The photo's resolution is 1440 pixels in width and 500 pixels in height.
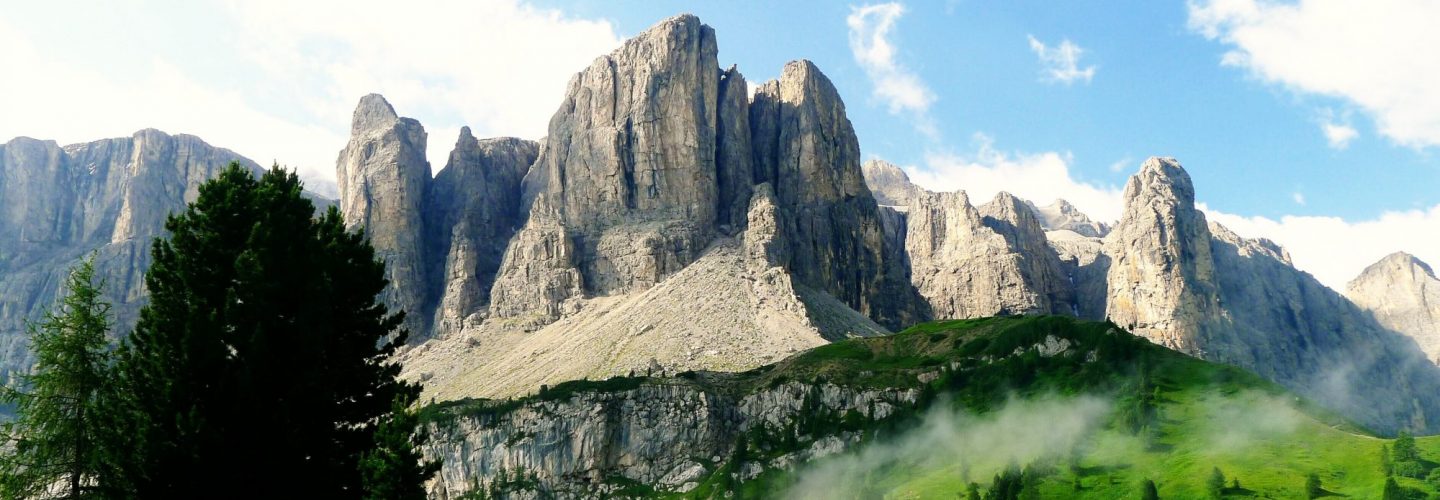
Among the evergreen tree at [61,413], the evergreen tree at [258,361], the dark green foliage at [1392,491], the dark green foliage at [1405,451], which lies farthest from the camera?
the dark green foliage at [1405,451]

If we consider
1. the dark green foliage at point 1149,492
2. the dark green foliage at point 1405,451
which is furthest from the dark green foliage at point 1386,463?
the dark green foliage at point 1149,492

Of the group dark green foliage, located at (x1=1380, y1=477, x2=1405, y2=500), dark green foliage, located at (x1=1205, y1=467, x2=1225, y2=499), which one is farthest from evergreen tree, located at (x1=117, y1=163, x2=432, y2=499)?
dark green foliage, located at (x1=1205, y1=467, x2=1225, y2=499)

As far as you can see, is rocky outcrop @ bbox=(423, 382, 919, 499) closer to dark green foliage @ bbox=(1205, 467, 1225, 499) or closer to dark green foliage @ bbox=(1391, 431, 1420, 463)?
dark green foliage @ bbox=(1205, 467, 1225, 499)

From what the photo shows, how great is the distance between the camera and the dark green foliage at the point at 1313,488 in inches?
3949

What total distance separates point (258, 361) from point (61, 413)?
706 cm

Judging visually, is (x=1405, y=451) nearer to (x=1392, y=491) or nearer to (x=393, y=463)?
(x=1392, y=491)

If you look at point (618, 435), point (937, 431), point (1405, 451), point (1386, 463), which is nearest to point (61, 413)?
point (1386, 463)

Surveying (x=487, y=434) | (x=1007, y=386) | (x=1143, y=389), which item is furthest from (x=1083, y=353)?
(x=487, y=434)

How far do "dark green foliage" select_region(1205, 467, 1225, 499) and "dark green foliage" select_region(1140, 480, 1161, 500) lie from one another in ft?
14.2

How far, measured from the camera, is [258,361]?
39.3 metres

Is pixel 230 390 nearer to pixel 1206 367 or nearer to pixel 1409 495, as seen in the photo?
pixel 1409 495

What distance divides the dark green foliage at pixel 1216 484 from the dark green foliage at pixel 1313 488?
679cm

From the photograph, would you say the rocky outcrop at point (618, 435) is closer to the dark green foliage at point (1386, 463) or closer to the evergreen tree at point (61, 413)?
the dark green foliage at point (1386, 463)

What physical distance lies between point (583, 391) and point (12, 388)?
159 meters
